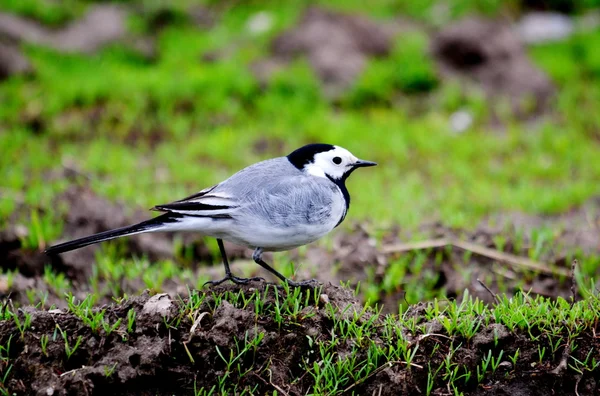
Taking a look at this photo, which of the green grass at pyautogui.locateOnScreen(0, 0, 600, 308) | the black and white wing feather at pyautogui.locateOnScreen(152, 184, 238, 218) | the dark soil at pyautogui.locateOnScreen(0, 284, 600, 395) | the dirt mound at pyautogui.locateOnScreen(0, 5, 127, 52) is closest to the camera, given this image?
the dark soil at pyautogui.locateOnScreen(0, 284, 600, 395)

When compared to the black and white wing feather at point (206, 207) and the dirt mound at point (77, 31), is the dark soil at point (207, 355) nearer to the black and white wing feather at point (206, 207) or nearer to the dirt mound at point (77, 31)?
the black and white wing feather at point (206, 207)

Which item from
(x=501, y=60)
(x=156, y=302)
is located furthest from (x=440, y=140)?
(x=156, y=302)

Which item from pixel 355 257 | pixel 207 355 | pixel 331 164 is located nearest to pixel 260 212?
pixel 331 164

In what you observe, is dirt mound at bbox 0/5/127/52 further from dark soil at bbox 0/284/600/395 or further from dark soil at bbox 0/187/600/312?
dark soil at bbox 0/284/600/395

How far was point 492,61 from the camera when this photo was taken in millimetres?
9820

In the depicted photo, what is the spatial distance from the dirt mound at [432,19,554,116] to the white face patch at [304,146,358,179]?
→ 5.84m

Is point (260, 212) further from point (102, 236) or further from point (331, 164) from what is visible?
point (102, 236)

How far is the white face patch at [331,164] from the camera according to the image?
4.09 metres

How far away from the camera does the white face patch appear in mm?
4094

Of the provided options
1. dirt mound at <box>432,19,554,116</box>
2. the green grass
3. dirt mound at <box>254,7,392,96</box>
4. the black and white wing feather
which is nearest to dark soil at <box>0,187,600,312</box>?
the green grass

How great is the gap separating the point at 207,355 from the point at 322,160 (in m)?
1.32

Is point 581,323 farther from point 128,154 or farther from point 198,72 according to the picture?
point 198,72

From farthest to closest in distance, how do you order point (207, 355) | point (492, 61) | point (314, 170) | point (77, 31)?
point (77, 31), point (492, 61), point (314, 170), point (207, 355)

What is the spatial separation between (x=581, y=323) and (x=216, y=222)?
1.94 metres
